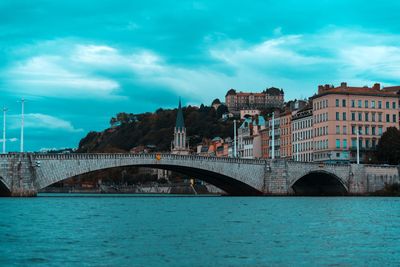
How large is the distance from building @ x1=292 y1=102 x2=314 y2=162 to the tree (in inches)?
460

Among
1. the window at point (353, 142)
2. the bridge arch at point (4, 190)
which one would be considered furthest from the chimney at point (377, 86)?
the bridge arch at point (4, 190)

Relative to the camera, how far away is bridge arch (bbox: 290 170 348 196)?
9650cm

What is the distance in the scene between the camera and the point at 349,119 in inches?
4242

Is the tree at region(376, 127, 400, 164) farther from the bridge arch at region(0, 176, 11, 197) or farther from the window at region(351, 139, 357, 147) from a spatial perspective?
the bridge arch at region(0, 176, 11, 197)

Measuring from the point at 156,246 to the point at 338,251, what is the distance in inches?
268

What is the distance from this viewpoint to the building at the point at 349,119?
107 meters

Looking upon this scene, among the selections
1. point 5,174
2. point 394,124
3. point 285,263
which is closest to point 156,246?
point 285,263

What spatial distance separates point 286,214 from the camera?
2096 inches

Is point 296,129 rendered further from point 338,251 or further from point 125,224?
point 338,251

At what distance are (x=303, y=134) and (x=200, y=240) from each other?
82674 mm

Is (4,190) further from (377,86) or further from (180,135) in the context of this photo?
(180,135)

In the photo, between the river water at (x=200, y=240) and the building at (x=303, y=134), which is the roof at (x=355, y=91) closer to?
the building at (x=303, y=134)

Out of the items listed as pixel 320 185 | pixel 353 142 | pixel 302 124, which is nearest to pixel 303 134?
pixel 302 124

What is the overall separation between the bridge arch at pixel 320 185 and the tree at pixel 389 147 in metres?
7.92
